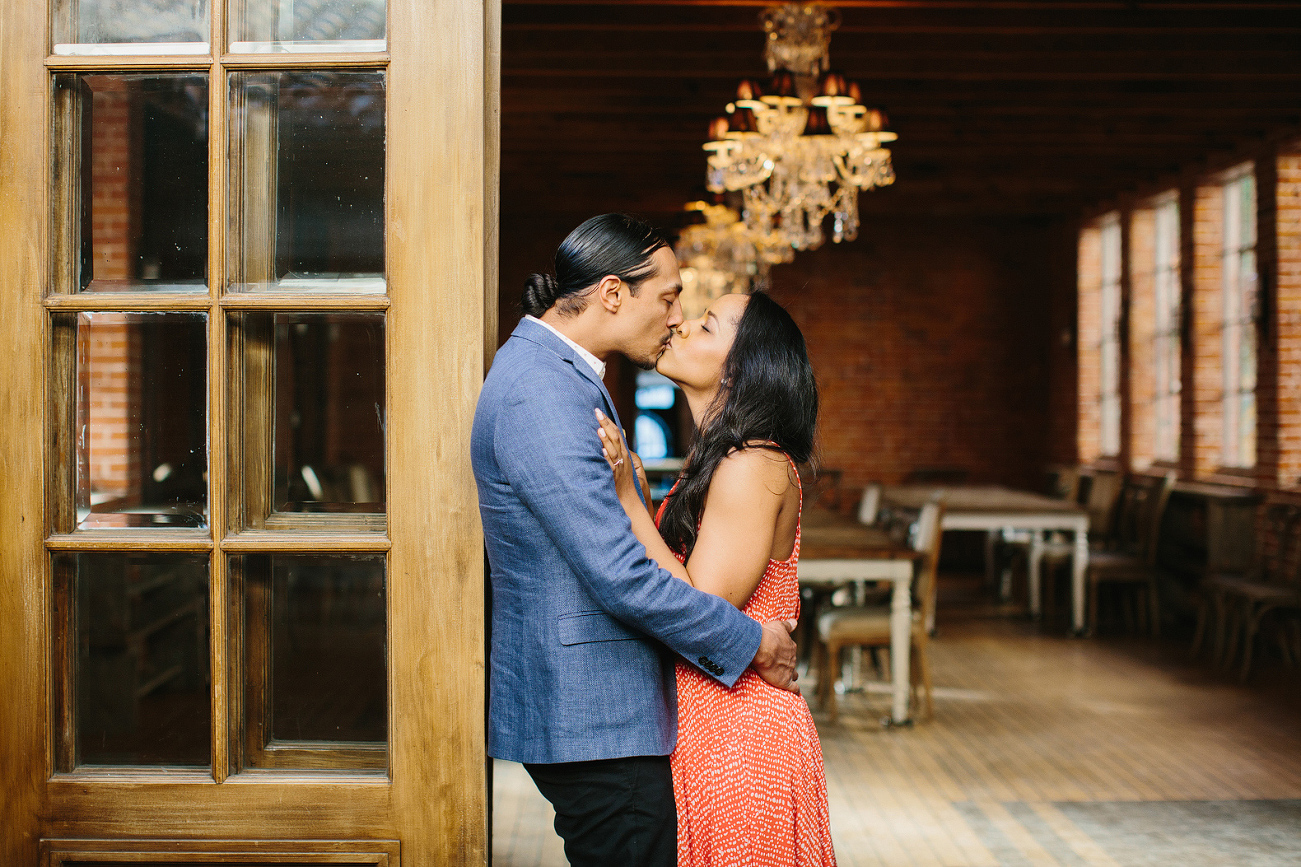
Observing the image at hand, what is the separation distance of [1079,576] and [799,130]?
387 centimetres

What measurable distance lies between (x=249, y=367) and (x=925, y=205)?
952 centimetres

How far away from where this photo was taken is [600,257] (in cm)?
175

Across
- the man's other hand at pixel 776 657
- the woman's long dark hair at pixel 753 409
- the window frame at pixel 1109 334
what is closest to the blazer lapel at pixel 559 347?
the woman's long dark hair at pixel 753 409

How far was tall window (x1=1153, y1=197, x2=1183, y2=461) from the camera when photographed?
29.0 feet

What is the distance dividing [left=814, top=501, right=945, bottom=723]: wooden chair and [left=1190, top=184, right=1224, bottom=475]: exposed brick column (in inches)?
153

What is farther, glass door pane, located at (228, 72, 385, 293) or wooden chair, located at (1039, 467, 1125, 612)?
wooden chair, located at (1039, 467, 1125, 612)

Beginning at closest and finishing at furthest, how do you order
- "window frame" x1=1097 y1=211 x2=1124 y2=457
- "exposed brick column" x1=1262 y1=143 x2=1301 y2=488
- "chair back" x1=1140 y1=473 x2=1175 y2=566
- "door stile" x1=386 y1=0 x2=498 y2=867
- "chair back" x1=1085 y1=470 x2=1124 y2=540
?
"door stile" x1=386 y1=0 x2=498 y2=867, "exposed brick column" x1=1262 y1=143 x2=1301 y2=488, "chair back" x1=1140 y1=473 x2=1175 y2=566, "chair back" x1=1085 y1=470 x2=1124 y2=540, "window frame" x1=1097 y1=211 x2=1124 y2=457

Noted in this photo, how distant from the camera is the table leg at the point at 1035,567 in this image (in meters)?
8.02

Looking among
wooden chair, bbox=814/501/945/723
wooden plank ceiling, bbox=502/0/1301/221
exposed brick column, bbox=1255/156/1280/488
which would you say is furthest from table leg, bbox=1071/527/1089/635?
wooden plank ceiling, bbox=502/0/1301/221

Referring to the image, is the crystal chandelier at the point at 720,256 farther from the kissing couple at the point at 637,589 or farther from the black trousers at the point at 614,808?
the black trousers at the point at 614,808

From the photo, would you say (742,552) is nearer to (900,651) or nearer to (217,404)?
(217,404)

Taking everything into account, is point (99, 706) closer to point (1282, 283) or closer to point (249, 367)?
point (249, 367)

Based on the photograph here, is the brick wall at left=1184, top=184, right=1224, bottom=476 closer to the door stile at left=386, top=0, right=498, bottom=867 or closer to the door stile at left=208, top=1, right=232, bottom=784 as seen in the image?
the door stile at left=386, top=0, right=498, bottom=867

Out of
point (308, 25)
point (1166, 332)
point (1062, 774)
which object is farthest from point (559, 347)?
point (1166, 332)
